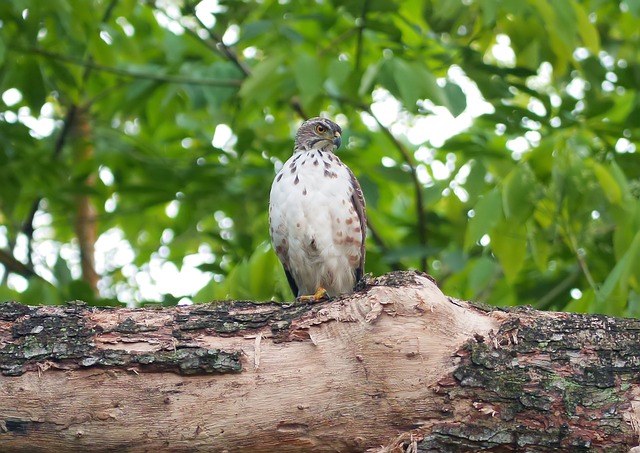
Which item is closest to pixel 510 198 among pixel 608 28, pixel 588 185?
pixel 588 185

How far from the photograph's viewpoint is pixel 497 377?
12.0 ft

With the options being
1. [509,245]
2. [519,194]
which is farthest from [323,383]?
[509,245]

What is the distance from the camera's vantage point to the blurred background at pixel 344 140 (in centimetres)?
550

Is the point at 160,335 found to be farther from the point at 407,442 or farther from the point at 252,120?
the point at 252,120

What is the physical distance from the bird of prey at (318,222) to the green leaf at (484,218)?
2.95 ft

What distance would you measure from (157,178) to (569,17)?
335cm

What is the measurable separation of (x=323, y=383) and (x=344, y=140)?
9.74ft

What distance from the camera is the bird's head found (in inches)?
246

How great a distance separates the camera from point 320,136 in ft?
20.5

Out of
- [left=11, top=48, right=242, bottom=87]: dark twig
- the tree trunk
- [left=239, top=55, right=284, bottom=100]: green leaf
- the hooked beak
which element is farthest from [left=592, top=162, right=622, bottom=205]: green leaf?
[left=11, top=48, right=242, bottom=87]: dark twig

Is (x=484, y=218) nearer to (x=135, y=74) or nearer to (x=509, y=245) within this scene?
(x=509, y=245)

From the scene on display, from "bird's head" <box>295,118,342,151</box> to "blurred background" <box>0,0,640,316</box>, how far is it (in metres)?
0.18

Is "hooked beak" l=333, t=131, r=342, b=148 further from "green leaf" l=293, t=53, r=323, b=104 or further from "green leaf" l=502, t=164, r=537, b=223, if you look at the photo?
"green leaf" l=502, t=164, r=537, b=223

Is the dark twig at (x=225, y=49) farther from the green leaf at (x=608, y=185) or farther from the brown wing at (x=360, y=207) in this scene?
the green leaf at (x=608, y=185)
